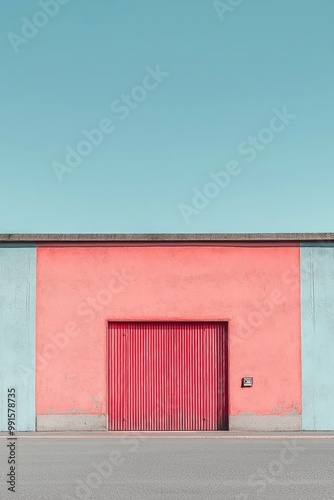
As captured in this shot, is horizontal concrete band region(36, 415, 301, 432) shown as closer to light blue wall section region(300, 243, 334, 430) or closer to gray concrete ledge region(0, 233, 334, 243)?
light blue wall section region(300, 243, 334, 430)

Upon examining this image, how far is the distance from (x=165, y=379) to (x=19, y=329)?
3859mm

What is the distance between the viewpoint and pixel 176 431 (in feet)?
66.2

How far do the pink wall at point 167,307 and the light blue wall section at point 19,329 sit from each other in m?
0.20

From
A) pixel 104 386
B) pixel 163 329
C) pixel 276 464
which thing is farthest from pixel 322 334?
pixel 276 464

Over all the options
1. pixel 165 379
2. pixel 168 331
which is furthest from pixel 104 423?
pixel 168 331

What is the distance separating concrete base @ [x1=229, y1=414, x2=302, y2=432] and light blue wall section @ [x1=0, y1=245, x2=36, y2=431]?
502cm

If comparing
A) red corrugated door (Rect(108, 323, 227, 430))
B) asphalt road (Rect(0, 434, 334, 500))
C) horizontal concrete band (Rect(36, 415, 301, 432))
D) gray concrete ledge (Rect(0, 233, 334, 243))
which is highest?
gray concrete ledge (Rect(0, 233, 334, 243))

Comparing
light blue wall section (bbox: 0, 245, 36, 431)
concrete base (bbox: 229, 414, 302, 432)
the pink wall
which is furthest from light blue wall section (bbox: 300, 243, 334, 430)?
light blue wall section (bbox: 0, 245, 36, 431)

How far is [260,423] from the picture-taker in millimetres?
20234

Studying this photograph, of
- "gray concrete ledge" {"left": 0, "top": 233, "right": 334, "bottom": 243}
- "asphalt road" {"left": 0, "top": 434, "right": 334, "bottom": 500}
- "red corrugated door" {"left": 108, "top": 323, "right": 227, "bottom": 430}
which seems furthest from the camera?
"gray concrete ledge" {"left": 0, "top": 233, "right": 334, "bottom": 243}

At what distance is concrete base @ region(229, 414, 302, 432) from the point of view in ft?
66.4

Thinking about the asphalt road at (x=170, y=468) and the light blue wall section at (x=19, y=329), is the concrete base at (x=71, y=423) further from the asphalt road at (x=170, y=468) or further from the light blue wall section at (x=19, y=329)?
the asphalt road at (x=170, y=468)

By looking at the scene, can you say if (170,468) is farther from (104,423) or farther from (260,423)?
(260,423)

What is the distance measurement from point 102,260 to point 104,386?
10.3ft
